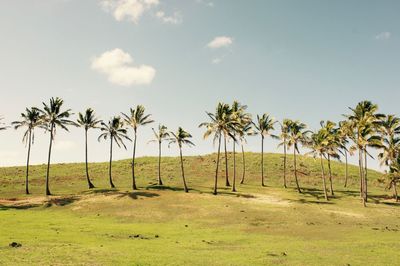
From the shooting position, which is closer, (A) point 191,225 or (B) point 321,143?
(A) point 191,225

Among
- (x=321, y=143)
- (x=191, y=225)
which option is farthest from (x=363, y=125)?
(x=191, y=225)

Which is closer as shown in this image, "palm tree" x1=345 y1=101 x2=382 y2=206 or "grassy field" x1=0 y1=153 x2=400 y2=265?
"grassy field" x1=0 y1=153 x2=400 y2=265

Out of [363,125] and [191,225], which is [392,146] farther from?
[191,225]

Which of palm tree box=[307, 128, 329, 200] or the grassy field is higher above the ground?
palm tree box=[307, 128, 329, 200]

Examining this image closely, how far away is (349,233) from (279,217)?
1243cm

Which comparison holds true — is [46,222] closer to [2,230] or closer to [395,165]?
[2,230]

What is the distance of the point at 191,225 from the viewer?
49.6 metres

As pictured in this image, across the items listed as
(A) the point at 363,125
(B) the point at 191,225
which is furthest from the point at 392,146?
(B) the point at 191,225

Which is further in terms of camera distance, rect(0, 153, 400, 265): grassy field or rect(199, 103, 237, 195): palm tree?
rect(199, 103, 237, 195): palm tree

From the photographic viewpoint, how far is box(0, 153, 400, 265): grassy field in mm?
29266

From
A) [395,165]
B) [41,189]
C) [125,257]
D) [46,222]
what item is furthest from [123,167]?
[125,257]

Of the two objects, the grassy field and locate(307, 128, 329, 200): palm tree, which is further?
locate(307, 128, 329, 200): palm tree

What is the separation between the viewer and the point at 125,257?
28.2 m

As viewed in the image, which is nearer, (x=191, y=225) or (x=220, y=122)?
(x=191, y=225)
